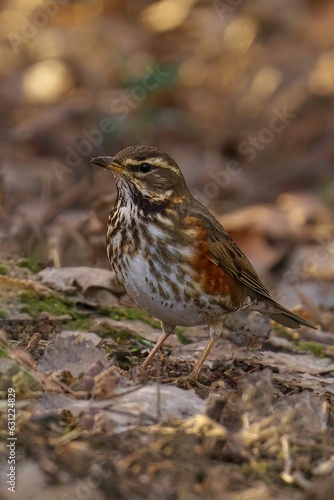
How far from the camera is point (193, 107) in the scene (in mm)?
15891

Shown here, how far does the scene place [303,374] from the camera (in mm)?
6625

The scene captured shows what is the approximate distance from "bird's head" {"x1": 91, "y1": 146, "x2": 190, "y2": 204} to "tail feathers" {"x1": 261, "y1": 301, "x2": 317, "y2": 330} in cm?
125

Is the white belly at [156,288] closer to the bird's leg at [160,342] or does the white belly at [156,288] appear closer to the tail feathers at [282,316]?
the bird's leg at [160,342]

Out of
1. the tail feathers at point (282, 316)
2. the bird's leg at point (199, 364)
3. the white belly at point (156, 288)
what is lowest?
the bird's leg at point (199, 364)

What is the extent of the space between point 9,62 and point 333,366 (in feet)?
34.0

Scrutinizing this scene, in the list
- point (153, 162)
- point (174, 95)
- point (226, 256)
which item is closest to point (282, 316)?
point (226, 256)

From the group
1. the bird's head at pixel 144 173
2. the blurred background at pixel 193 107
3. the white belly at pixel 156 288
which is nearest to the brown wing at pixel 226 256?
the bird's head at pixel 144 173

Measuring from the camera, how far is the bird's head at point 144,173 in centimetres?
643

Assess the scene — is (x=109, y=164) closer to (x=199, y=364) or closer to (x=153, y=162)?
(x=153, y=162)

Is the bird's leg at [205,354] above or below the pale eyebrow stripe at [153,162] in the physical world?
below

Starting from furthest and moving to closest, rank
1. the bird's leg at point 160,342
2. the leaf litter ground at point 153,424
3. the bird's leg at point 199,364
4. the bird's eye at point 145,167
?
the bird's eye at point 145,167
the bird's leg at point 160,342
the bird's leg at point 199,364
the leaf litter ground at point 153,424

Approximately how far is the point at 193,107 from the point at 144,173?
31.3 feet

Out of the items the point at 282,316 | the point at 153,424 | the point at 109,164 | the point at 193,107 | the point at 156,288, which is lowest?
the point at 153,424

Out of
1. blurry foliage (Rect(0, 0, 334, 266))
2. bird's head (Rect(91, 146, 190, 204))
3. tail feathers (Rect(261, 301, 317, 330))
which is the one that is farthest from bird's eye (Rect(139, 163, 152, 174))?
blurry foliage (Rect(0, 0, 334, 266))
